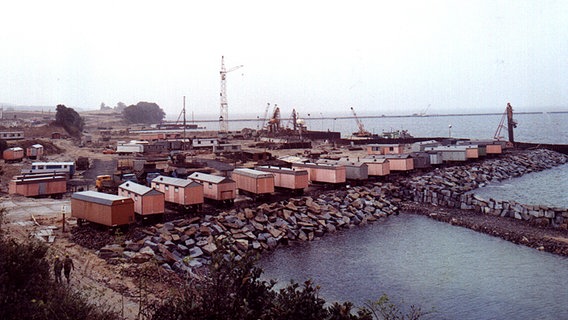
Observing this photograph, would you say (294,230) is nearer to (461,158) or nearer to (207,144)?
(461,158)

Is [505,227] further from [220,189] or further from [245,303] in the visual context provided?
[245,303]

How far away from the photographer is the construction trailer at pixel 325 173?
43.7 meters

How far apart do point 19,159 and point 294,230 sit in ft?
162

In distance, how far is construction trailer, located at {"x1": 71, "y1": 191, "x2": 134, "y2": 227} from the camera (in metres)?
27.0

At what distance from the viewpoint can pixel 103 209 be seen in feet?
89.6

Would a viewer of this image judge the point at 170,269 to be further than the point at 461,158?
No

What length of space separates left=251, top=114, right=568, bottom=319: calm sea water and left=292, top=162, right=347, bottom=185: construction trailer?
8659 mm

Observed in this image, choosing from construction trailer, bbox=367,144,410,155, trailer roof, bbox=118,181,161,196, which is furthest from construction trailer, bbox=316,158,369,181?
trailer roof, bbox=118,181,161,196

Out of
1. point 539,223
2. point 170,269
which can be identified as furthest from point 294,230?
point 539,223

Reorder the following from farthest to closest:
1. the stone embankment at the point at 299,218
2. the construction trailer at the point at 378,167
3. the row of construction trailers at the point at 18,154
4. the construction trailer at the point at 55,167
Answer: the row of construction trailers at the point at 18,154 < the construction trailer at the point at 378,167 < the construction trailer at the point at 55,167 < the stone embankment at the point at 299,218

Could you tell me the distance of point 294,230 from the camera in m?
32.5

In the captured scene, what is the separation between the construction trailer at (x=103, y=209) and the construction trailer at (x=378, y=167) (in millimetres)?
29322

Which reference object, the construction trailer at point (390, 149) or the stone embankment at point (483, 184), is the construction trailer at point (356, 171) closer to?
the stone embankment at point (483, 184)

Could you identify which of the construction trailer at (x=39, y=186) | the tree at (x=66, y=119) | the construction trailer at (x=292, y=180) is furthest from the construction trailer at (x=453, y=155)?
the tree at (x=66, y=119)
